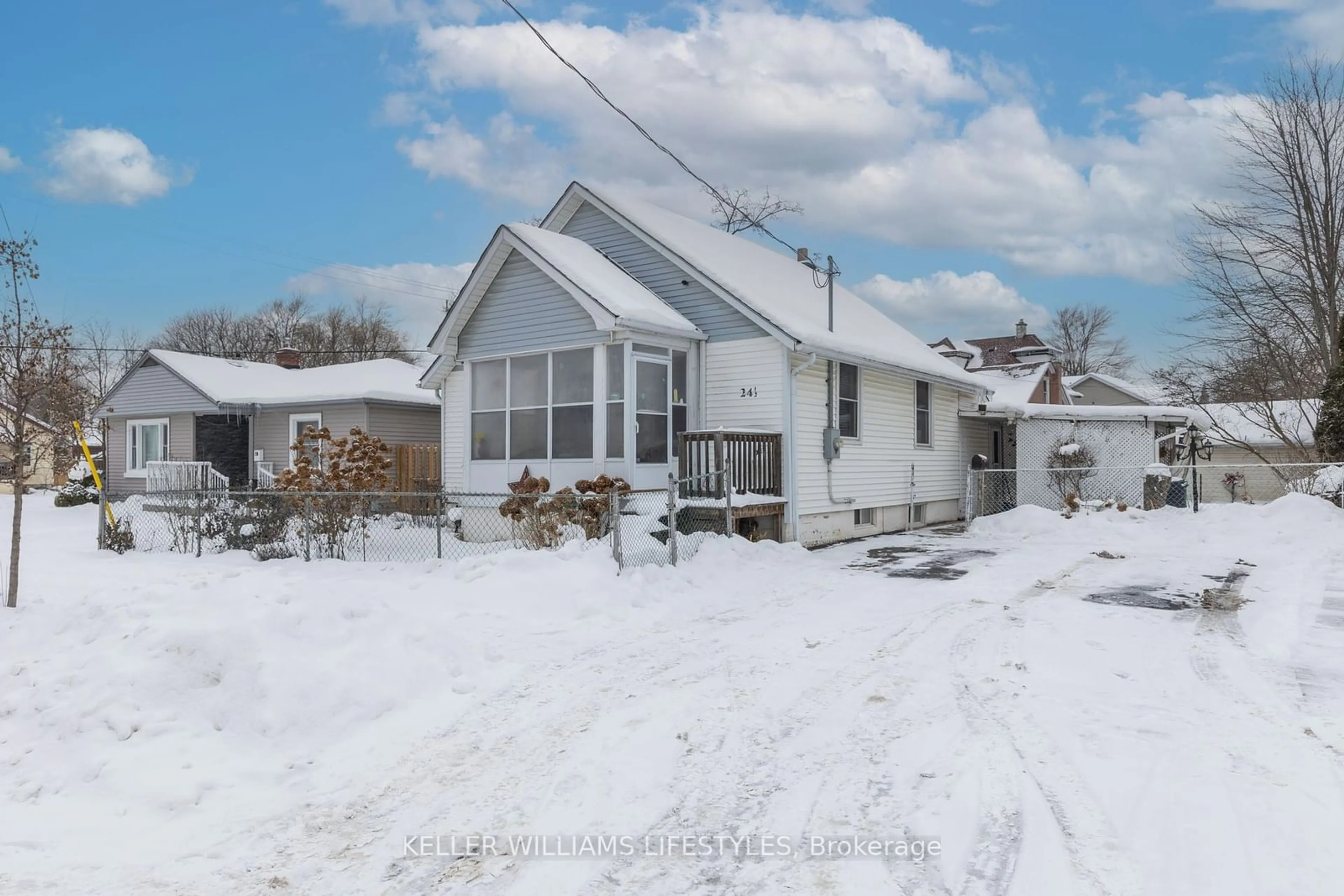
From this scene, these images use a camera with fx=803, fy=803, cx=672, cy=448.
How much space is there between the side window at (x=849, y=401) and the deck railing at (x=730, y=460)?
2310 millimetres

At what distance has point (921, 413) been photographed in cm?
1736

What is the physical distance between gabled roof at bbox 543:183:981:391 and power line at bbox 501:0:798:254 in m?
0.96

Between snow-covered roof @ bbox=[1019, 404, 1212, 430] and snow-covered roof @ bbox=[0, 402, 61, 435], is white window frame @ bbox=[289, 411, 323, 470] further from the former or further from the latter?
snow-covered roof @ bbox=[1019, 404, 1212, 430]

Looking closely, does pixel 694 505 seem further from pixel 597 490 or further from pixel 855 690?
pixel 855 690

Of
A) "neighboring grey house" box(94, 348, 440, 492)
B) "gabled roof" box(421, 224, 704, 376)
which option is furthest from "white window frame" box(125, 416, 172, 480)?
"gabled roof" box(421, 224, 704, 376)

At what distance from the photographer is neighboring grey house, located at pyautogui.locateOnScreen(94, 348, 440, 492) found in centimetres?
2106

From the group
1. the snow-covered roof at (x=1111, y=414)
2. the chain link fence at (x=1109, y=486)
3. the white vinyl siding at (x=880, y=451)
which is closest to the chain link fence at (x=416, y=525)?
the white vinyl siding at (x=880, y=451)

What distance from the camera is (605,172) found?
16109mm

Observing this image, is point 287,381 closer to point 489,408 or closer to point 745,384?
point 489,408

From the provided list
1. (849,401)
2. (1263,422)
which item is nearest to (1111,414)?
(849,401)

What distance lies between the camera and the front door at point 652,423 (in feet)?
39.9

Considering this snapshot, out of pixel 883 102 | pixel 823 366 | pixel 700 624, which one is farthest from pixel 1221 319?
pixel 700 624

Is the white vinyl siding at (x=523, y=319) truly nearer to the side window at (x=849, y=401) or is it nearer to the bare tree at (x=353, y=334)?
the side window at (x=849, y=401)

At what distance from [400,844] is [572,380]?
962 centimetres
